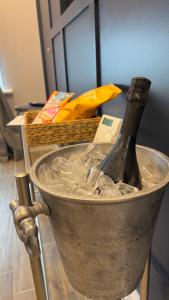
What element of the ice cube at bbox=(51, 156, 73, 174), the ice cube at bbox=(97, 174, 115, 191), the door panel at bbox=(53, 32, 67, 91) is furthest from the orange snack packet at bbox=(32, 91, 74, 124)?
the door panel at bbox=(53, 32, 67, 91)

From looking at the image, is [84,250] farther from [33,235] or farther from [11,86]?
[11,86]

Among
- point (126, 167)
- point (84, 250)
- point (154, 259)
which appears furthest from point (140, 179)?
point (154, 259)

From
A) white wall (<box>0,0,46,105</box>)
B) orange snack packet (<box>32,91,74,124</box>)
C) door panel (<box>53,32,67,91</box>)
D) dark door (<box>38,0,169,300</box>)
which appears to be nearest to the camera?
dark door (<box>38,0,169,300</box>)

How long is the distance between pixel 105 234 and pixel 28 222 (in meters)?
0.13

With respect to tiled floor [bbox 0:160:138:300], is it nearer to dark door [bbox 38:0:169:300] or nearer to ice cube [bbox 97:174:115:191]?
dark door [bbox 38:0:169:300]

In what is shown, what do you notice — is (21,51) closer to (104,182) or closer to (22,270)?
(22,270)

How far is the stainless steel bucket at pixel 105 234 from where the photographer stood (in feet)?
1.19

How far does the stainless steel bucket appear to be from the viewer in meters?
0.36

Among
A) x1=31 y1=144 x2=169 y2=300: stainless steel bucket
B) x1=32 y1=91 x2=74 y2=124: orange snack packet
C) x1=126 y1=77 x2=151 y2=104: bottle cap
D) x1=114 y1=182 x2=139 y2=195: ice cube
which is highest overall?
x1=126 y1=77 x2=151 y2=104: bottle cap

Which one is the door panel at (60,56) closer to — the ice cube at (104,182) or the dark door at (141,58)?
the dark door at (141,58)

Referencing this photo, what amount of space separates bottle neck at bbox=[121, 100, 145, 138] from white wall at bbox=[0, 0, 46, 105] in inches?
119

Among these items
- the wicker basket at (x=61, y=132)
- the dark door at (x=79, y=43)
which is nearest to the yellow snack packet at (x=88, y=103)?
the wicker basket at (x=61, y=132)

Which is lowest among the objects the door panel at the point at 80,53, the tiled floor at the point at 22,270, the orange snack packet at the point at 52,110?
the tiled floor at the point at 22,270

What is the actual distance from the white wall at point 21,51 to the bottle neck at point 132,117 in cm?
303
